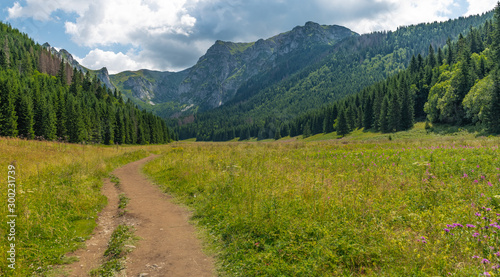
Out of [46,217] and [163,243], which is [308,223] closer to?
[163,243]

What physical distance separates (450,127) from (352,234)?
69383mm

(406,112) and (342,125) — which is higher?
(406,112)

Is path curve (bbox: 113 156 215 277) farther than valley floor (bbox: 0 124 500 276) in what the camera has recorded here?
Yes

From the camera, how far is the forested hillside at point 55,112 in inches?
2055

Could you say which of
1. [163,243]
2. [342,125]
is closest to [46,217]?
[163,243]

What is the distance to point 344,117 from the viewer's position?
89.8 m

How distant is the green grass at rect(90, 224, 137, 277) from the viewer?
522cm

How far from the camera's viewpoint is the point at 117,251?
6.04 metres

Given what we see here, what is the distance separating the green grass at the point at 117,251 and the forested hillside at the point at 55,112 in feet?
78.3

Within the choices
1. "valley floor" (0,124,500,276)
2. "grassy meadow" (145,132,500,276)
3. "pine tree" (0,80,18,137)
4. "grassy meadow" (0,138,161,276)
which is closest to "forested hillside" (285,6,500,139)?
"valley floor" (0,124,500,276)

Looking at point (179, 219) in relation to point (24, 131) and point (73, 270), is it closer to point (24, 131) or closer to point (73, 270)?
point (73, 270)

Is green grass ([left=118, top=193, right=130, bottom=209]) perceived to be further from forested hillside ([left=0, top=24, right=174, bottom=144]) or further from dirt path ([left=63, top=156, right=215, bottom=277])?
forested hillside ([left=0, top=24, right=174, bottom=144])

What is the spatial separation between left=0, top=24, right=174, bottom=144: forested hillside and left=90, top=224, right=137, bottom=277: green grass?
2387 cm

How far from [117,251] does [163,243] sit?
118 centimetres
